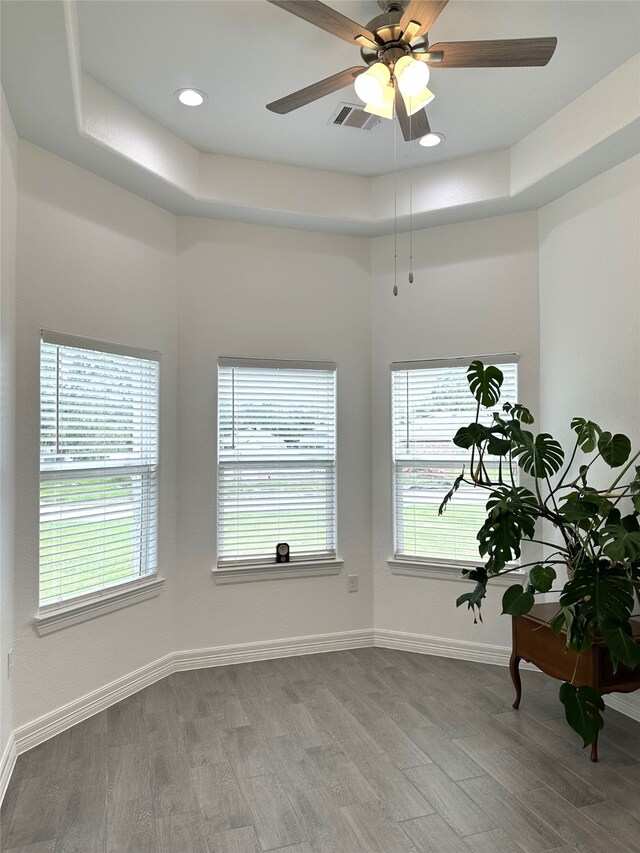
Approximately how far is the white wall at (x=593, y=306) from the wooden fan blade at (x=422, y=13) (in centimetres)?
169

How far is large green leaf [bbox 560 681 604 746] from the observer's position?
2.44 meters

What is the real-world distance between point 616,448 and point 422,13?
2.10 meters

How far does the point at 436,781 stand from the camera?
2.64 metres

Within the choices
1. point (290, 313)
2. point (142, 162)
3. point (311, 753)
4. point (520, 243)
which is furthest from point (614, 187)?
point (311, 753)

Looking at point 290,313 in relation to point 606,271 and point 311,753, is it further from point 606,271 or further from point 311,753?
point 311,753

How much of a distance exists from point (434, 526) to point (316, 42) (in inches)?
119

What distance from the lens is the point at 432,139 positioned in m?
3.62

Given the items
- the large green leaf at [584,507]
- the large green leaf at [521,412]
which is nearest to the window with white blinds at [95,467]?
the large green leaf at [521,412]

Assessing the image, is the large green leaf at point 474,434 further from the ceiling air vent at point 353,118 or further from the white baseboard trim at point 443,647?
the ceiling air vent at point 353,118

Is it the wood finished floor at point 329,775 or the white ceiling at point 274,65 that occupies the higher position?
the white ceiling at point 274,65

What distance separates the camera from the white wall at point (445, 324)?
13.3ft

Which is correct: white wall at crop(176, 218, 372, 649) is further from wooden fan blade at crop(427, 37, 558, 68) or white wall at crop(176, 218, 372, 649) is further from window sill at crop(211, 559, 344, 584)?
wooden fan blade at crop(427, 37, 558, 68)

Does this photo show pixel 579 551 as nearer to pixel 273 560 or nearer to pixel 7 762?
pixel 273 560

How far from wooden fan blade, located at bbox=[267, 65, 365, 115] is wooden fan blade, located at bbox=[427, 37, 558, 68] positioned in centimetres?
32
